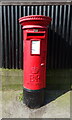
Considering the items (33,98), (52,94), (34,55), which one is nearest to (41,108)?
(33,98)

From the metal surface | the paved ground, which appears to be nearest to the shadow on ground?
the paved ground

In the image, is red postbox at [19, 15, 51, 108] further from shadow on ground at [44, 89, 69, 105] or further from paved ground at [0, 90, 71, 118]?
shadow on ground at [44, 89, 69, 105]

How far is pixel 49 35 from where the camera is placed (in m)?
3.51

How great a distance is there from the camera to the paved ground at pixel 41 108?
2688 millimetres

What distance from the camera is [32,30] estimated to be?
2.53 metres

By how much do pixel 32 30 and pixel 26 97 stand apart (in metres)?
1.68

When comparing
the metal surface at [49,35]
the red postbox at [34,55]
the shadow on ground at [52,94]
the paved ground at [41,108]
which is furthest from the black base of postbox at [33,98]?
the metal surface at [49,35]

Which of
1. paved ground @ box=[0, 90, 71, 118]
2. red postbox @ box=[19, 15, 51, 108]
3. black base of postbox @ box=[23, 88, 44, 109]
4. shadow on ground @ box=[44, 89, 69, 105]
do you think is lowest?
paved ground @ box=[0, 90, 71, 118]

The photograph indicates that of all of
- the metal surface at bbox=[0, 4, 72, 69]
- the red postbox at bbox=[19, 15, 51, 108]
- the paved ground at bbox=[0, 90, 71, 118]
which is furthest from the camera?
the metal surface at bbox=[0, 4, 72, 69]

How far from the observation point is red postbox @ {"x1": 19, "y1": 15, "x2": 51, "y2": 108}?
251 centimetres

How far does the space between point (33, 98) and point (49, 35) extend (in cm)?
192

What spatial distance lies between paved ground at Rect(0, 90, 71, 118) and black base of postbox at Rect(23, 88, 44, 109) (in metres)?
0.12

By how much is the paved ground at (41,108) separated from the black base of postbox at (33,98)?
115mm

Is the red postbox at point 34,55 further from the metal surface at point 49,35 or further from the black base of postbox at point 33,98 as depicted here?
the metal surface at point 49,35
